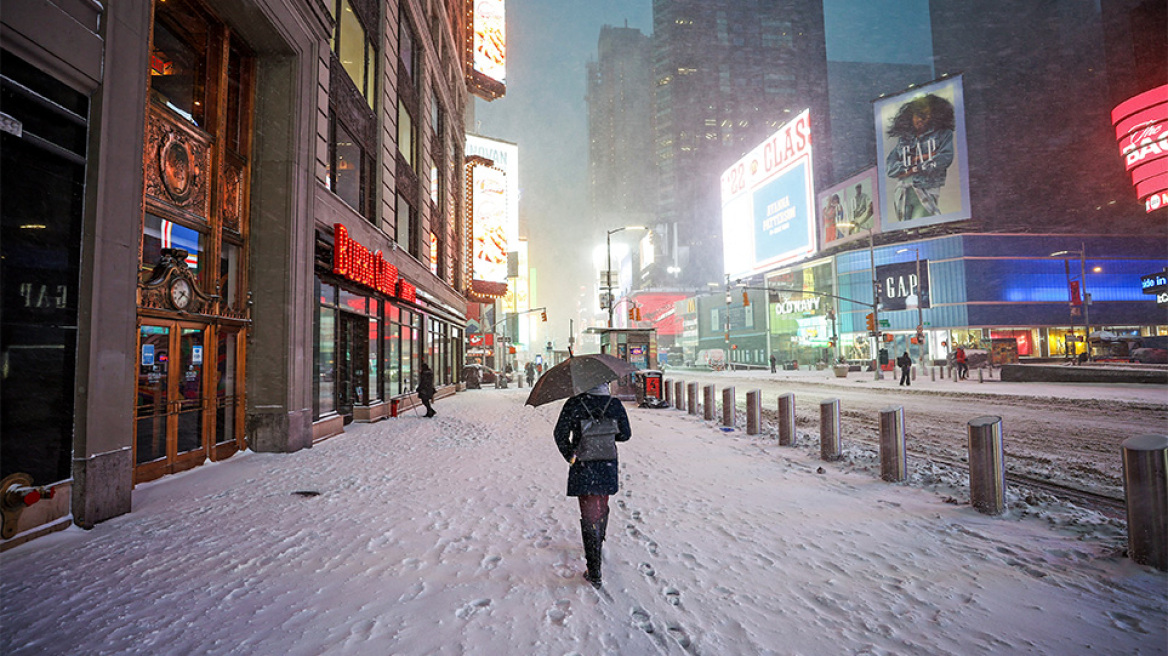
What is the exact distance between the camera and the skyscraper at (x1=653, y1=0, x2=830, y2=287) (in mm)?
146375

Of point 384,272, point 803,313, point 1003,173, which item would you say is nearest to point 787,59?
point 1003,173

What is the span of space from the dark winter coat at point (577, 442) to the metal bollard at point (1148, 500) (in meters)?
4.04

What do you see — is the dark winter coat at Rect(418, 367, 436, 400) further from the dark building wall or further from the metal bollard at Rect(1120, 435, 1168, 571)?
the dark building wall

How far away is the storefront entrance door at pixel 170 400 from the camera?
6977mm

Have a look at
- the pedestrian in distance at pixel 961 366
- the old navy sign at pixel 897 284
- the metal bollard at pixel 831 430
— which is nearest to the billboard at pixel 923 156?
the old navy sign at pixel 897 284

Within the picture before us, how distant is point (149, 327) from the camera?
7090mm

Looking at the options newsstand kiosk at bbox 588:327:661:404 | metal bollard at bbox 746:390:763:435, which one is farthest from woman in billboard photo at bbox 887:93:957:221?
metal bollard at bbox 746:390:763:435

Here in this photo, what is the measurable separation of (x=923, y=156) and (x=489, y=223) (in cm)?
4637

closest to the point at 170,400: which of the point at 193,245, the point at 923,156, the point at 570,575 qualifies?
the point at 193,245

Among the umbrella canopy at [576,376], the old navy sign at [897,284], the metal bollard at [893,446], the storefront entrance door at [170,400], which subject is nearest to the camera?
the umbrella canopy at [576,376]

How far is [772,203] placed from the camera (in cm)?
5950

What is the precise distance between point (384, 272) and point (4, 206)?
9.40m

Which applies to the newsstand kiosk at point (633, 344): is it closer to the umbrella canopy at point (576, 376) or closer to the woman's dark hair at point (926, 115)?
the umbrella canopy at point (576, 376)

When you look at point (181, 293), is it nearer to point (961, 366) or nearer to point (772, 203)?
point (961, 366)
